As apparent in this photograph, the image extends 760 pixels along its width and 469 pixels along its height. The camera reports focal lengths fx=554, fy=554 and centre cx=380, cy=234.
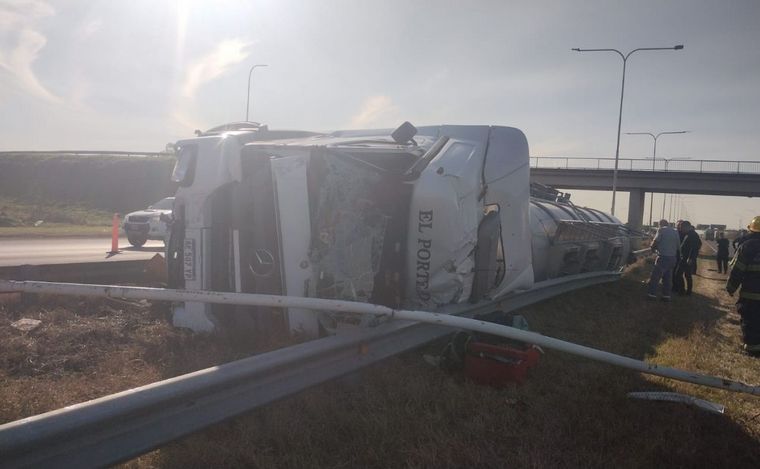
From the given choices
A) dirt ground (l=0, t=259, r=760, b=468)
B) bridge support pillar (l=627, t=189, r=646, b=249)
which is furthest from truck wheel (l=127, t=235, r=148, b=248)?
bridge support pillar (l=627, t=189, r=646, b=249)

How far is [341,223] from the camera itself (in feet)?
14.0

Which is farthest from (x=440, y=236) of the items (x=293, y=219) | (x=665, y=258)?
(x=665, y=258)

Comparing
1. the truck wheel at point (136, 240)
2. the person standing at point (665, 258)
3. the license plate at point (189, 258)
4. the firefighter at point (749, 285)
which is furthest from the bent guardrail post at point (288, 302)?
the truck wheel at point (136, 240)

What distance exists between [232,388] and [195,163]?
268 cm

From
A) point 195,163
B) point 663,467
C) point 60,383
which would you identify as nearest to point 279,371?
point 60,383

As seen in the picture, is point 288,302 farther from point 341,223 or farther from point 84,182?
point 84,182

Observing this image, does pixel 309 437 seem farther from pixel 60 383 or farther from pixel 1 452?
pixel 60 383

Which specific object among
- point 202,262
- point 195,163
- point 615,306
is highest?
point 195,163

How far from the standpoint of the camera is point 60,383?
12.5 feet

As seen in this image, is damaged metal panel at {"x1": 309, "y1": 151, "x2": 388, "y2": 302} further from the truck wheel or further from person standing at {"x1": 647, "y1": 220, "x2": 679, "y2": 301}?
the truck wheel

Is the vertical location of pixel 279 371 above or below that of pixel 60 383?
above

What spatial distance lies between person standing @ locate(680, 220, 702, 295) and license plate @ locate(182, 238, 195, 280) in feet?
34.5

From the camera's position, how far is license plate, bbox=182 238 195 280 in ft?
15.7

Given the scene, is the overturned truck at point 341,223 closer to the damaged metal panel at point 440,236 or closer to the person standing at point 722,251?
the damaged metal panel at point 440,236
